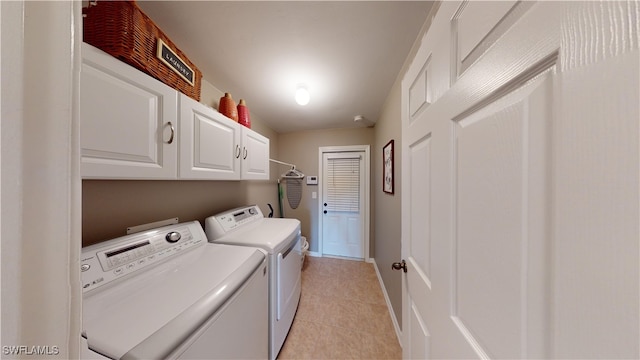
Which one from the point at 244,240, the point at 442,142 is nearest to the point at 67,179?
the point at 442,142

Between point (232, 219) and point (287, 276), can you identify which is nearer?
point (287, 276)

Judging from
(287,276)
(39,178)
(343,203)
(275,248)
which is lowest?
(287,276)

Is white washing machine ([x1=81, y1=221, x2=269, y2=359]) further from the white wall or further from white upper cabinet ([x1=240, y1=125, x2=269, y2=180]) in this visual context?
white upper cabinet ([x1=240, y1=125, x2=269, y2=180])

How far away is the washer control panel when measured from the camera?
751 mm

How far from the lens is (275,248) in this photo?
1.26 m

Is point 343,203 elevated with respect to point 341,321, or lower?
elevated

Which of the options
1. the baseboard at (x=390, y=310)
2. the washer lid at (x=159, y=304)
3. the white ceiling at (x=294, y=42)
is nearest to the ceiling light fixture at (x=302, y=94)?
the white ceiling at (x=294, y=42)

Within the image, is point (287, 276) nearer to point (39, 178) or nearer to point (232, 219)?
point (232, 219)

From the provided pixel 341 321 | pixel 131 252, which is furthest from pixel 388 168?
pixel 131 252

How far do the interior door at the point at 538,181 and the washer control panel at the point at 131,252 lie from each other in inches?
51.2

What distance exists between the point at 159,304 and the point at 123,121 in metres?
0.74

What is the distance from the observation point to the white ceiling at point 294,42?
966mm

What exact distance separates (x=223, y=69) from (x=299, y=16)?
0.79 m

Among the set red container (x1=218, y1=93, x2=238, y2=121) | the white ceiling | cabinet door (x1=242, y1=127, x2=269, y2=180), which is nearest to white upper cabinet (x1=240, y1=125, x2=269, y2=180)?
cabinet door (x1=242, y1=127, x2=269, y2=180)
